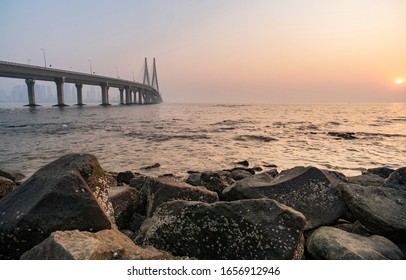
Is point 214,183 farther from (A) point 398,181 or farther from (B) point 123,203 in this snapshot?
(A) point 398,181

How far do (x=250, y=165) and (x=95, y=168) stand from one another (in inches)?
297

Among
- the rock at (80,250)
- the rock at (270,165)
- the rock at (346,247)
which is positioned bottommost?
the rock at (270,165)

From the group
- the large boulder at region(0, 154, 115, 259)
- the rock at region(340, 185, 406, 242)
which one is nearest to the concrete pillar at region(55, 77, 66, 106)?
the large boulder at region(0, 154, 115, 259)

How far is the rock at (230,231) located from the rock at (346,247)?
0.81ft

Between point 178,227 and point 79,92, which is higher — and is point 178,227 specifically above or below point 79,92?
below

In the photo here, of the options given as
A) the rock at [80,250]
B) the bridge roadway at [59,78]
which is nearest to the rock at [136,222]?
the rock at [80,250]

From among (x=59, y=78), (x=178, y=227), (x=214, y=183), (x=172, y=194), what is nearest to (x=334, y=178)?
(x=214, y=183)

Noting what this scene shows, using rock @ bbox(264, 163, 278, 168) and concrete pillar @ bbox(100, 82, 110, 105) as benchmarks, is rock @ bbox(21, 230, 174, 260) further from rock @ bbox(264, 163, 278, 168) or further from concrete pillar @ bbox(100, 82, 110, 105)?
concrete pillar @ bbox(100, 82, 110, 105)

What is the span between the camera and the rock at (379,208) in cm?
346

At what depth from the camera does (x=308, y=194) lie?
3.90 metres

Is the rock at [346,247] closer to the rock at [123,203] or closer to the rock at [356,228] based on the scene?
the rock at [356,228]

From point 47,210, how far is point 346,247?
9.93ft

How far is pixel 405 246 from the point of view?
342 cm

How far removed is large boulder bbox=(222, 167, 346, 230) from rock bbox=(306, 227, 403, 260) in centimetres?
56
